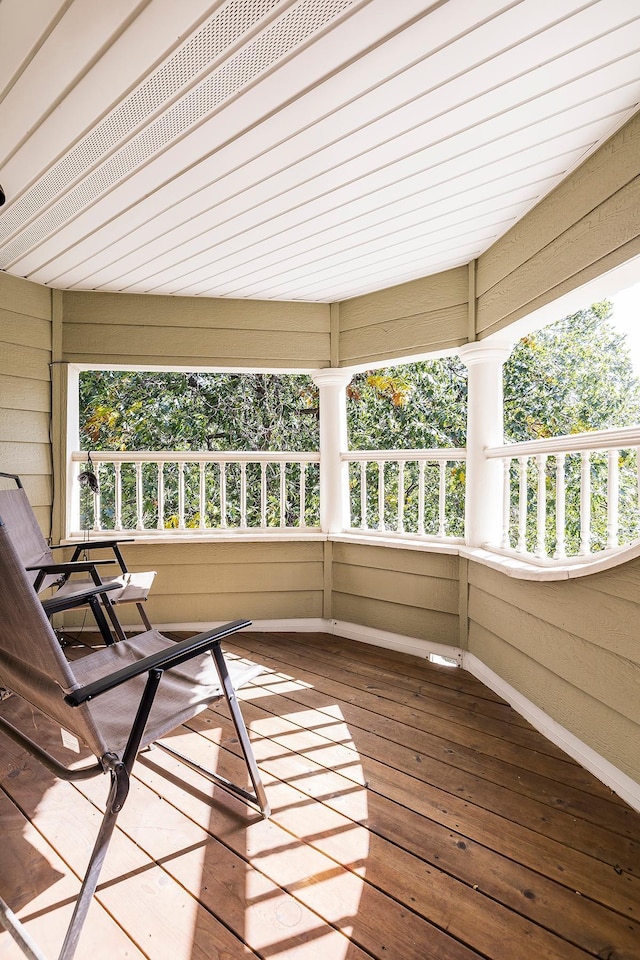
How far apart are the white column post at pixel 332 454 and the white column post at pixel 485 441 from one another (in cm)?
102

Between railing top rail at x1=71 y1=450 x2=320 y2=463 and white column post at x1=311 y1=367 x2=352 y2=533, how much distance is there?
113 mm

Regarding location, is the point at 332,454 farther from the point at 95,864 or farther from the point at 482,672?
the point at 95,864

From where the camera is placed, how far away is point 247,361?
383cm


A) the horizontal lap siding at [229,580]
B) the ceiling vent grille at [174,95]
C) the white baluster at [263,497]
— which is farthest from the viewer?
the horizontal lap siding at [229,580]

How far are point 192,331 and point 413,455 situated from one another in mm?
1815

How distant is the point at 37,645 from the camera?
51.6 inches

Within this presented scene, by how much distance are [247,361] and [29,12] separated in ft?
7.99

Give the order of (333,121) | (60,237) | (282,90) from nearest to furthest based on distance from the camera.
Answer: (282,90)
(333,121)
(60,237)

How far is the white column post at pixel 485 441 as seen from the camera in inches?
122

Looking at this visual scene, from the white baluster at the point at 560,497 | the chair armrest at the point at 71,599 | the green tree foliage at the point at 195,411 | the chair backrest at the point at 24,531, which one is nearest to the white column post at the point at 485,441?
the white baluster at the point at 560,497

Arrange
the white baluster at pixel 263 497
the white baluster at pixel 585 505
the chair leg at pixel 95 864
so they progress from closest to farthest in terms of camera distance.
A: the chair leg at pixel 95 864 < the white baluster at pixel 585 505 < the white baluster at pixel 263 497

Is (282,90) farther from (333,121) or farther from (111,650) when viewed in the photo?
(111,650)

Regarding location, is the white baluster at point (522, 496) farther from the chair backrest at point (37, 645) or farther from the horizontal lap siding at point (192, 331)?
the chair backrest at point (37, 645)

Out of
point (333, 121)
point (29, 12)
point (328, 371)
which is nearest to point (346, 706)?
point (328, 371)
